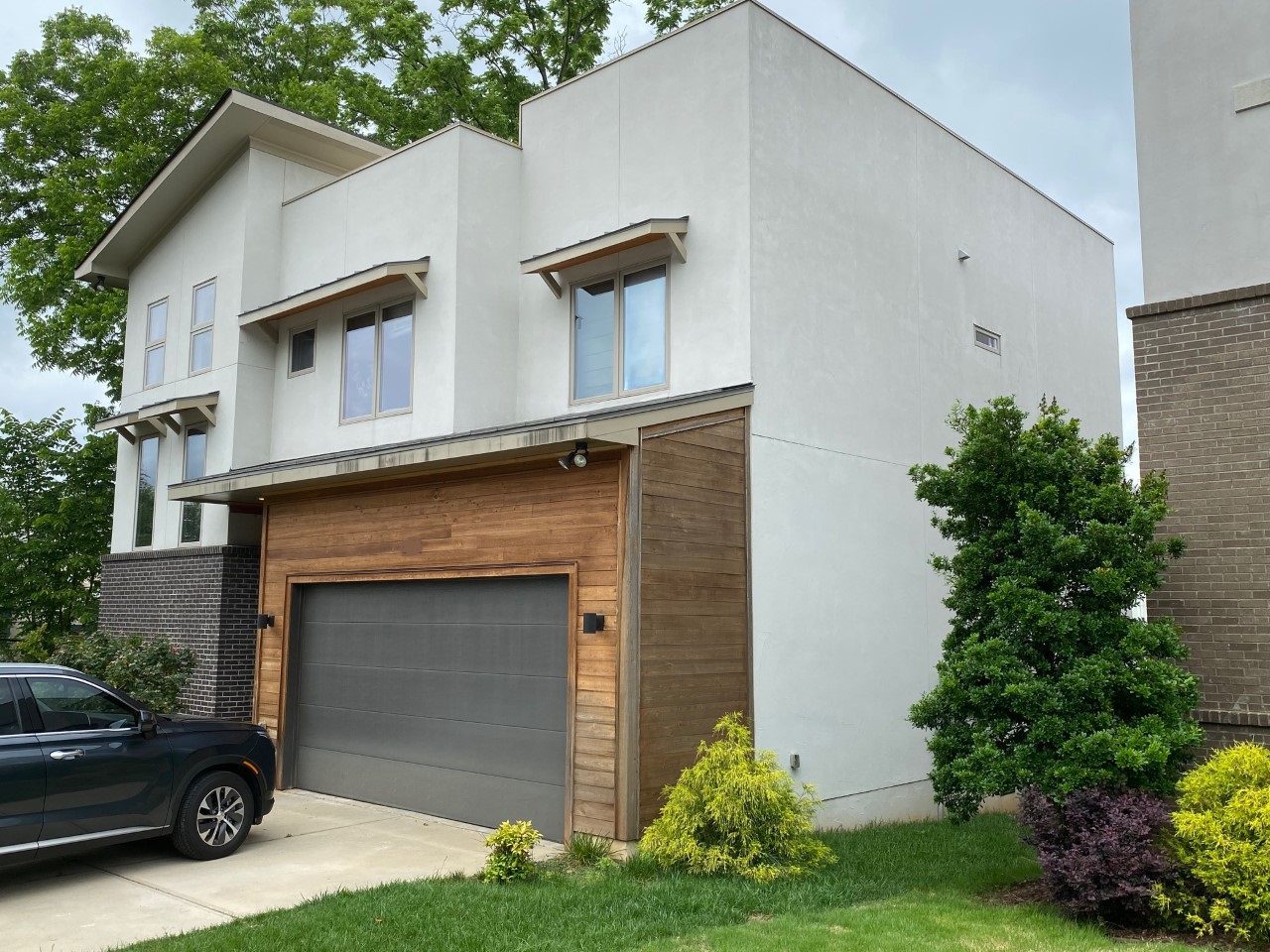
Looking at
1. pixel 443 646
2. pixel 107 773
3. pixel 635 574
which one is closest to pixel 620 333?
pixel 635 574

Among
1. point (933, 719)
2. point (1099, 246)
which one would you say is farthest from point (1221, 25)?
point (1099, 246)

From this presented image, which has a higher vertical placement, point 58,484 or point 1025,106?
point 1025,106

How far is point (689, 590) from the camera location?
10156 mm

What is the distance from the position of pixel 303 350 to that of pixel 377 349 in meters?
1.92

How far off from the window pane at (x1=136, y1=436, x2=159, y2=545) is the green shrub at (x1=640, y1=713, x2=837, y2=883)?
1170 cm

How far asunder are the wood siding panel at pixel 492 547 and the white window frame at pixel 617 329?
6.03ft

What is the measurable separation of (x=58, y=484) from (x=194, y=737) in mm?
16466

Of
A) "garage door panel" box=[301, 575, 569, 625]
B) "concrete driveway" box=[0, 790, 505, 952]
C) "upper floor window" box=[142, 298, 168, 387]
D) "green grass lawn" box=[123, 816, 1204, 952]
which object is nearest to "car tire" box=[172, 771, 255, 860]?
"concrete driveway" box=[0, 790, 505, 952]

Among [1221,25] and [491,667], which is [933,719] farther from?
[1221,25]

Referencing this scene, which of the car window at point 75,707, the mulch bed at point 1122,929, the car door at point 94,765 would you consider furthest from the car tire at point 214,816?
the mulch bed at point 1122,929

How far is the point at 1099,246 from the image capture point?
702 inches

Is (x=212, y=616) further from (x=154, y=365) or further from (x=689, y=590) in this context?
(x=689, y=590)

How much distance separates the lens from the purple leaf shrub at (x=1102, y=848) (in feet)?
23.9

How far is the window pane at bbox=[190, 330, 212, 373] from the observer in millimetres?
16969
